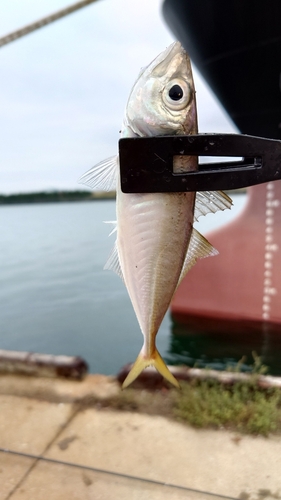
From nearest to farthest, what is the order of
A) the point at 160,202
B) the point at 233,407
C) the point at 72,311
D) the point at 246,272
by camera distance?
the point at 160,202
the point at 233,407
the point at 246,272
the point at 72,311

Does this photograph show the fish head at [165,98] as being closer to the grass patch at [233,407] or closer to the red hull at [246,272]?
the grass patch at [233,407]

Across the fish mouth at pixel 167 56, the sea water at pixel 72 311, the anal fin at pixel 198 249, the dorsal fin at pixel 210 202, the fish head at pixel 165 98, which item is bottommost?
the sea water at pixel 72 311

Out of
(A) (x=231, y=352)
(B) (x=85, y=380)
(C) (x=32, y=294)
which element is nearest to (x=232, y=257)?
(A) (x=231, y=352)

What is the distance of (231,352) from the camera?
20.2 ft

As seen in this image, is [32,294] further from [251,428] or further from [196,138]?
[196,138]

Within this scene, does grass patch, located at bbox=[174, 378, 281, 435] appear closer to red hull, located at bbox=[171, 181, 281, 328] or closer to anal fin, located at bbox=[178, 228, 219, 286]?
red hull, located at bbox=[171, 181, 281, 328]

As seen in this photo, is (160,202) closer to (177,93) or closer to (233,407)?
(177,93)

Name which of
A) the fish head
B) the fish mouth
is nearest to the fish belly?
the fish head

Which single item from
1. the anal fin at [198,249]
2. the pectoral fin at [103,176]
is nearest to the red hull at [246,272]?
the anal fin at [198,249]

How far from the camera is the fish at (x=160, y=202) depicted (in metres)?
0.82

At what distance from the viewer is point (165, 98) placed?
0.84m

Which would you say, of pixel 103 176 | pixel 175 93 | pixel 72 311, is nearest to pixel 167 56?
pixel 175 93

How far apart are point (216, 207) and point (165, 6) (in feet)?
17.3

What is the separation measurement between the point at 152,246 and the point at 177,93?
0.34 metres
